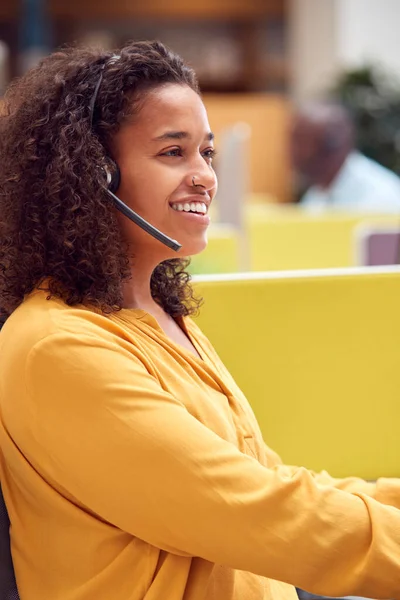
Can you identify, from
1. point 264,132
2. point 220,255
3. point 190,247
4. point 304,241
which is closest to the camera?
point 190,247

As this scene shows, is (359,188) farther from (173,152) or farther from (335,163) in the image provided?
(173,152)

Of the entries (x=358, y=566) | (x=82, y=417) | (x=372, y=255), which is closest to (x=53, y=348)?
(x=82, y=417)

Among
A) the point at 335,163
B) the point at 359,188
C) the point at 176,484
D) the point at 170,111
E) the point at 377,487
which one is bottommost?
the point at 377,487

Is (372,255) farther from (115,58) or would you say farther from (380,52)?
(380,52)

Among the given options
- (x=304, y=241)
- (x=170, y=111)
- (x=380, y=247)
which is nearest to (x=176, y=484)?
(x=170, y=111)

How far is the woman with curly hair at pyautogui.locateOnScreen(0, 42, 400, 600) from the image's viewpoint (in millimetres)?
920

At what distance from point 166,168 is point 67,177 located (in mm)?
130

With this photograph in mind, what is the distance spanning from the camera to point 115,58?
1100mm

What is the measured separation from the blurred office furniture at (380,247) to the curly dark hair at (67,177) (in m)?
1.66

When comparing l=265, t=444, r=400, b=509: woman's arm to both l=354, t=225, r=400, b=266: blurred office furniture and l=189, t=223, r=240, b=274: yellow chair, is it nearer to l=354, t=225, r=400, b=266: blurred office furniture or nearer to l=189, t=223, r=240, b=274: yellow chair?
l=189, t=223, r=240, b=274: yellow chair

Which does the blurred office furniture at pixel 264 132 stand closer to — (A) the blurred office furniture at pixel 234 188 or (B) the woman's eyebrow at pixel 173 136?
(A) the blurred office furniture at pixel 234 188

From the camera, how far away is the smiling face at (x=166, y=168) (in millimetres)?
1091

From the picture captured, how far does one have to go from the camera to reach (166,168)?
1102 mm

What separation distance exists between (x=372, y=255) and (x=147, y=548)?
1871mm
